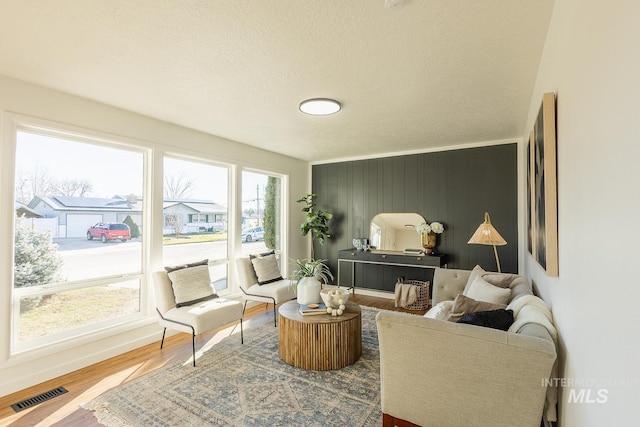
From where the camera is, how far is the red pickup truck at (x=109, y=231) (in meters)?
3.15

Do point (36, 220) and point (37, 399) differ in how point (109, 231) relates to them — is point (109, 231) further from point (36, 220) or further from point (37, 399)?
point (37, 399)

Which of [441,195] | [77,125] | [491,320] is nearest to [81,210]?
[77,125]

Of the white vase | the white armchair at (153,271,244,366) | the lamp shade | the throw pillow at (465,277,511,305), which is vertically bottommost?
the white armchair at (153,271,244,366)

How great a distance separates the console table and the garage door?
3624 millimetres

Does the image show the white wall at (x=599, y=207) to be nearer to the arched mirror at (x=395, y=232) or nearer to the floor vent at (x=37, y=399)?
the floor vent at (x=37, y=399)

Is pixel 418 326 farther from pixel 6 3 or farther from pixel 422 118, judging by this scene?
pixel 6 3

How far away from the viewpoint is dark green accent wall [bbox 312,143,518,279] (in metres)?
4.46

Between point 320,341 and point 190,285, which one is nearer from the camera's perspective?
point 320,341

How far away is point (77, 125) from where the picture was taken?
2.94m

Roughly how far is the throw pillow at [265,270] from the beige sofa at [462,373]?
2.74 m

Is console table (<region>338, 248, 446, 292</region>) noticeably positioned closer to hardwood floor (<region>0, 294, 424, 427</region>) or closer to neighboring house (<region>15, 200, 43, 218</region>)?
hardwood floor (<region>0, 294, 424, 427</region>)

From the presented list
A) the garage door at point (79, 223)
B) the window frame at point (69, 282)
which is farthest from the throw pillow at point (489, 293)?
the garage door at point (79, 223)

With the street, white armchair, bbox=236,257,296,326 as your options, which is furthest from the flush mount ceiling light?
the street

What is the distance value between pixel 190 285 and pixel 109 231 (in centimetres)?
103
